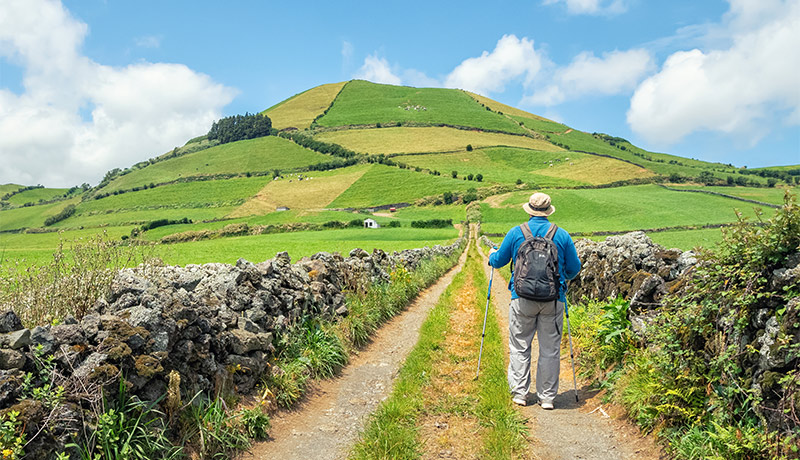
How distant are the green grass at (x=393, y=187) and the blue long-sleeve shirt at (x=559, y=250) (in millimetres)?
88536

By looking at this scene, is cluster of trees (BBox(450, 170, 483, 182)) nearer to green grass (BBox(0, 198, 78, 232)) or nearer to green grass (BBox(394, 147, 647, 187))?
green grass (BBox(394, 147, 647, 187))

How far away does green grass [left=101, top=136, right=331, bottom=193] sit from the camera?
411ft

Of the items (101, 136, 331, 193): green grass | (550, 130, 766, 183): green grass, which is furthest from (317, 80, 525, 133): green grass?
(101, 136, 331, 193): green grass

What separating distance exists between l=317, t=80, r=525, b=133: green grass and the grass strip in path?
154111 mm

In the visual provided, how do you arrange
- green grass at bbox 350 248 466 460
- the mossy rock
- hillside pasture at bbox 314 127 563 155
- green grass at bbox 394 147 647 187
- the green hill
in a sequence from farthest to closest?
hillside pasture at bbox 314 127 563 155
green grass at bbox 394 147 647 187
the green hill
green grass at bbox 350 248 466 460
the mossy rock

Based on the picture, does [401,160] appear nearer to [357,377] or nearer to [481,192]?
[481,192]

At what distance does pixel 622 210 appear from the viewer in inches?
2916

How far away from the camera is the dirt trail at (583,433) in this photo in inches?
195

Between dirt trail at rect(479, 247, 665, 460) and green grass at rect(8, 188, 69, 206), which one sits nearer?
dirt trail at rect(479, 247, 665, 460)

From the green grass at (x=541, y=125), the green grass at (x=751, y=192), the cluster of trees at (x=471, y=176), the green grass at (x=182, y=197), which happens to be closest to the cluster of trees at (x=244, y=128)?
the green grass at (x=182, y=197)

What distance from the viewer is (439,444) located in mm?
5297

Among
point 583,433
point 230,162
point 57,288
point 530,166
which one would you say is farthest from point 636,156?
point 57,288

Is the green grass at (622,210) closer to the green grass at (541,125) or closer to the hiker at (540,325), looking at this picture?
the hiker at (540,325)

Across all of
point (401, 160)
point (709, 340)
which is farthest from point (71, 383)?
point (401, 160)
